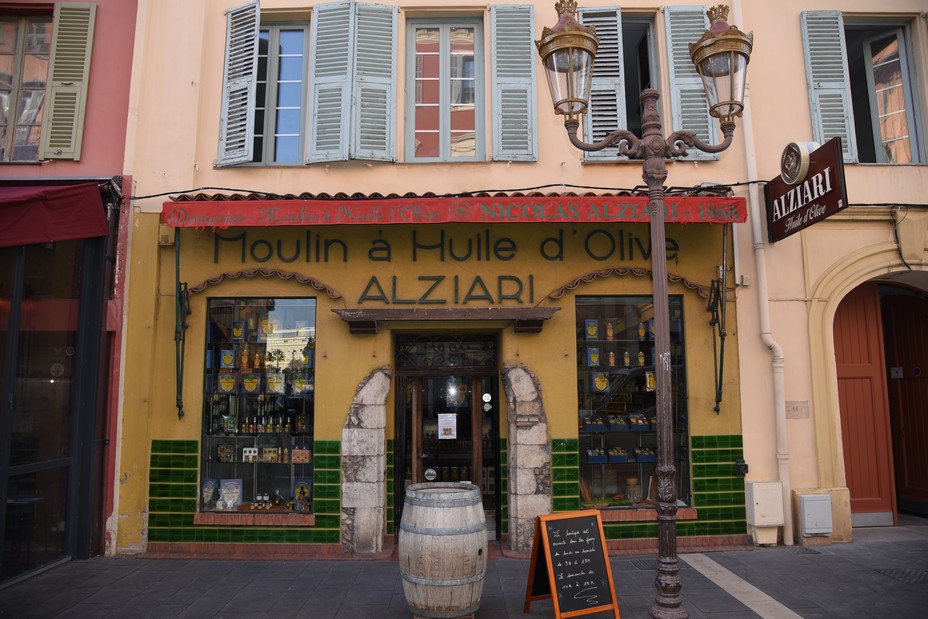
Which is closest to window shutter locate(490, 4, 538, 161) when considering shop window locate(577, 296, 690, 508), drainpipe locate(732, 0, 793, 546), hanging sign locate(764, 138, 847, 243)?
shop window locate(577, 296, 690, 508)

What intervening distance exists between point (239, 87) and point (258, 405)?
399 cm

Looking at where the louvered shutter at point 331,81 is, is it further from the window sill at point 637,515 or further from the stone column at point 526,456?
the window sill at point 637,515

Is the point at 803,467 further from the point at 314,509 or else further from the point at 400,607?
the point at 314,509

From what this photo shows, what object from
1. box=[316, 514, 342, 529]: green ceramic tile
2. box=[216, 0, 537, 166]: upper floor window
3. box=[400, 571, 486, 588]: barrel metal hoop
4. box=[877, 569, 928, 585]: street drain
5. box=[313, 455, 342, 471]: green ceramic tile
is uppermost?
box=[216, 0, 537, 166]: upper floor window

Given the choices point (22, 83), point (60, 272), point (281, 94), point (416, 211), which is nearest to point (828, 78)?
point (416, 211)

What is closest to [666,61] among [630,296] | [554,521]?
[630,296]

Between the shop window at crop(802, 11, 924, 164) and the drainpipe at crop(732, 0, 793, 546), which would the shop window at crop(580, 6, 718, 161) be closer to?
the drainpipe at crop(732, 0, 793, 546)

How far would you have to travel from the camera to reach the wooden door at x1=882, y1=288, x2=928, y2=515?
873 cm

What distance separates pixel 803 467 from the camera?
7.24m

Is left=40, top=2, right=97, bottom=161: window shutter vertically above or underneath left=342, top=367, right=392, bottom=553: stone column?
above

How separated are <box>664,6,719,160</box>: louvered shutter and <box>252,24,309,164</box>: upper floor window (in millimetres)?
4698

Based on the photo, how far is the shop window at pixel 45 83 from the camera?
757 cm

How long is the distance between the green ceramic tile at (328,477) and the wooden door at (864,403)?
6403 millimetres

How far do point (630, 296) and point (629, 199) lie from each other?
1.30m
